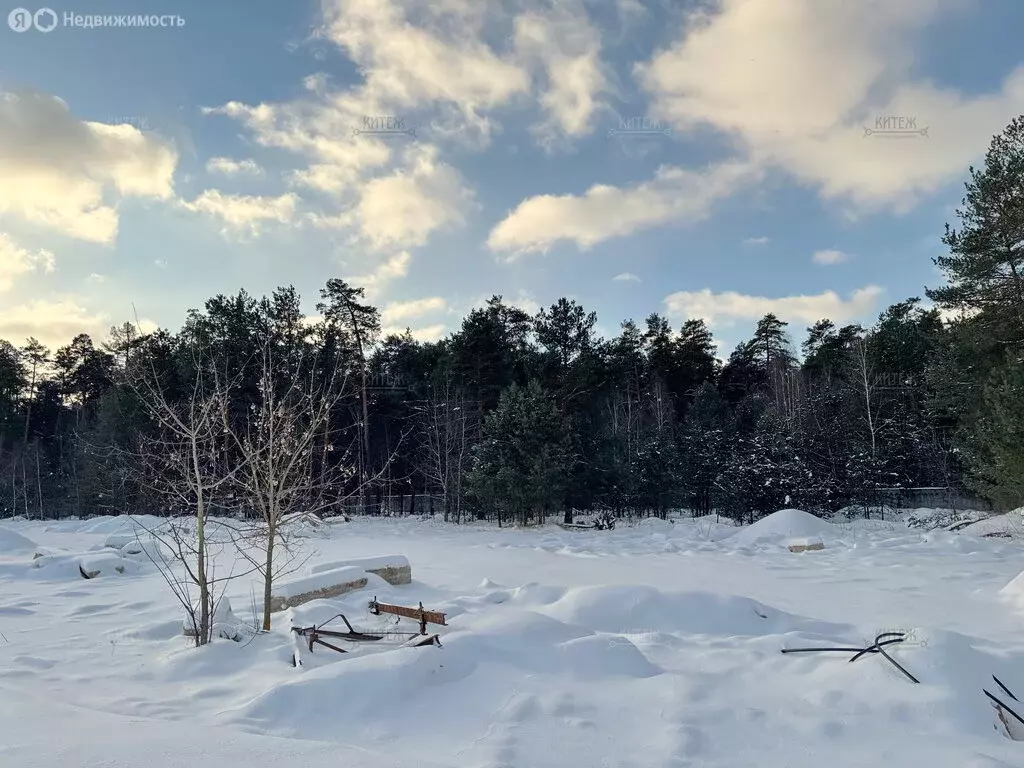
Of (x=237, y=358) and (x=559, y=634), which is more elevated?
(x=237, y=358)

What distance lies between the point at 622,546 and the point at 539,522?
293 inches

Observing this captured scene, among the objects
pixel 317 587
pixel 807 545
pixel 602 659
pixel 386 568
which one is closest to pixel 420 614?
pixel 602 659

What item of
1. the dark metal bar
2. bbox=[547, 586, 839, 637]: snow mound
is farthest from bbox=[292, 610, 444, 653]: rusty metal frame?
the dark metal bar

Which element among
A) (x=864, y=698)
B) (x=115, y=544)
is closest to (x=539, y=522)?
(x=115, y=544)

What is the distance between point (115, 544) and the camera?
1588cm

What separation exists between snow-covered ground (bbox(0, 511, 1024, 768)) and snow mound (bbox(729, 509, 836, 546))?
6024mm

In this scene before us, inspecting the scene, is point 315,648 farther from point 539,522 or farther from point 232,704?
point 539,522

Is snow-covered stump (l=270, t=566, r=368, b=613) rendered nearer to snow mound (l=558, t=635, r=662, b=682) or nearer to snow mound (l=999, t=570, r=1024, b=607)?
snow mound (l=558, t=635, r=662, b=682)

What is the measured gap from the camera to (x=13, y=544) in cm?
1673

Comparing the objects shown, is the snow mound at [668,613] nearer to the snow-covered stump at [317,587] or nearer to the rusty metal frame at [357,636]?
the rusty metal frame at [357,636]

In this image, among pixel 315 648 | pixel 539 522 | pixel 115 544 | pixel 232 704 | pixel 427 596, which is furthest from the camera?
pixel 539 522

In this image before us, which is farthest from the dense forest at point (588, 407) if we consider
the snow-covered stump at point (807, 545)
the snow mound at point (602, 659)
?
the snow-covered stump at point (807, 545)

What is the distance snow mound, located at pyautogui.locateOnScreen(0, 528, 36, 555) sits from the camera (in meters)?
16.1

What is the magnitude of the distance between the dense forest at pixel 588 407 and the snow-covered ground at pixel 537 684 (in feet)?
8.50
